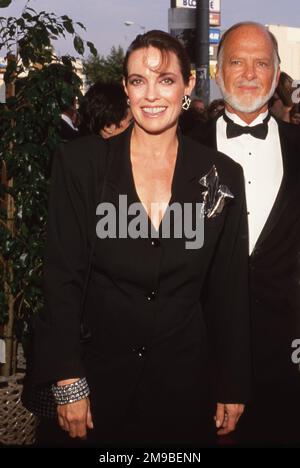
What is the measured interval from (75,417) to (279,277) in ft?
4.41

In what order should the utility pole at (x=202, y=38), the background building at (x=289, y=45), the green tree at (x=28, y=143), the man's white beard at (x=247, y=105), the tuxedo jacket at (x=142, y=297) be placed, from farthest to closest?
1. the background building at (x=289, y=45)
2. the utility pole at (x=202, y=38)
3. the green tree at (x=28, y=143)
4. the man's white beard at (x=247, y=105)
5. the tuxedo jacket at (x=142, y=297)

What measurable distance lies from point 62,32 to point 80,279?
7.17 feet

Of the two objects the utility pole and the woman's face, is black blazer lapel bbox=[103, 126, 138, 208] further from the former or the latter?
the utility pole

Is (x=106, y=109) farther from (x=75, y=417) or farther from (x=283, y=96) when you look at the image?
(x=75, y=417)

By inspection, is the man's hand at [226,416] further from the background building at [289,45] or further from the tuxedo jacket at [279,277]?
the background building at [289,45]

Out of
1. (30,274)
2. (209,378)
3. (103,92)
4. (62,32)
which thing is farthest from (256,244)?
(103,92)

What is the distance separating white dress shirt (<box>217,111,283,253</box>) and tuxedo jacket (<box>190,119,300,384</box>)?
0.05 meters

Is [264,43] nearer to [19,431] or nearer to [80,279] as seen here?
[80,279]

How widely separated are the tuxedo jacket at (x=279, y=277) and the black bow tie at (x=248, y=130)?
9 cm

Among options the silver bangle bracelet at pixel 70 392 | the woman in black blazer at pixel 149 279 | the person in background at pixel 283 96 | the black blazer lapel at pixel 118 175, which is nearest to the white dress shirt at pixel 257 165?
the woman in black blazer at pixel 149 279

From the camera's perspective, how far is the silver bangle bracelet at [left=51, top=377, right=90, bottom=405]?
2.60m

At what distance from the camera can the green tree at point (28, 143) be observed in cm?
414

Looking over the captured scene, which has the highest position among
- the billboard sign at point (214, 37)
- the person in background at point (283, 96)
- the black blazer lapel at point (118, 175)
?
the billboard sign at point (214, 37)

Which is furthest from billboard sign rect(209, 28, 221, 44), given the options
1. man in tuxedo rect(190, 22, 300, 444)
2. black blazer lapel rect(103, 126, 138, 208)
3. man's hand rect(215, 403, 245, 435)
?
man's hand rect(215, 403, 245, 435)
